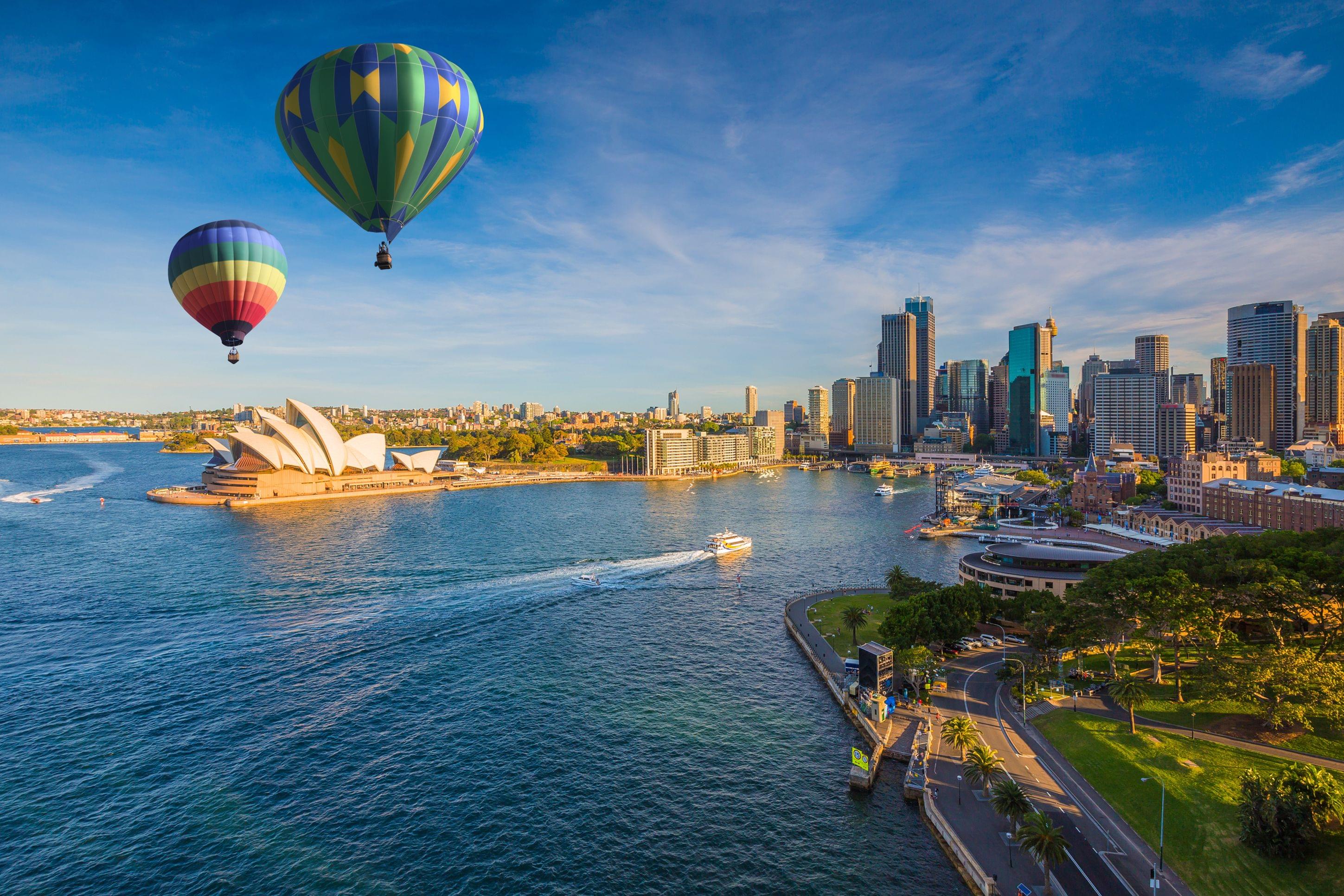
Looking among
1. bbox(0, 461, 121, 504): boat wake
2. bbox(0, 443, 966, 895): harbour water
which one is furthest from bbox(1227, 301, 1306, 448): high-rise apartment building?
bbox(0, 461, 121, 504): boat wake

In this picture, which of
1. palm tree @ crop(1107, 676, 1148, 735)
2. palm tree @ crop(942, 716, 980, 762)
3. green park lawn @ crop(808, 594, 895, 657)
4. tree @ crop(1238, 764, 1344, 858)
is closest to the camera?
tree @ crop(1238, 764, 1344, 858)

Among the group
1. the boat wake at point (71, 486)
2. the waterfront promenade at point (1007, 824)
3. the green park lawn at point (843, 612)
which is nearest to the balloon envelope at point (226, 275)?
the green park lawn at point (843, 612)

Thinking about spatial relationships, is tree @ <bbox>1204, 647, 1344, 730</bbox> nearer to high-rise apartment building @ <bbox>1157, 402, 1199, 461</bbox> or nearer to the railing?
the railing

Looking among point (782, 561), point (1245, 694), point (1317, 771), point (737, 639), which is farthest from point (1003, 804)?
point (782, 561)

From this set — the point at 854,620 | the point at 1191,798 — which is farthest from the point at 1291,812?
the point at 854,620

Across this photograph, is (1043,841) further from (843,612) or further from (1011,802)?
(843,612)
